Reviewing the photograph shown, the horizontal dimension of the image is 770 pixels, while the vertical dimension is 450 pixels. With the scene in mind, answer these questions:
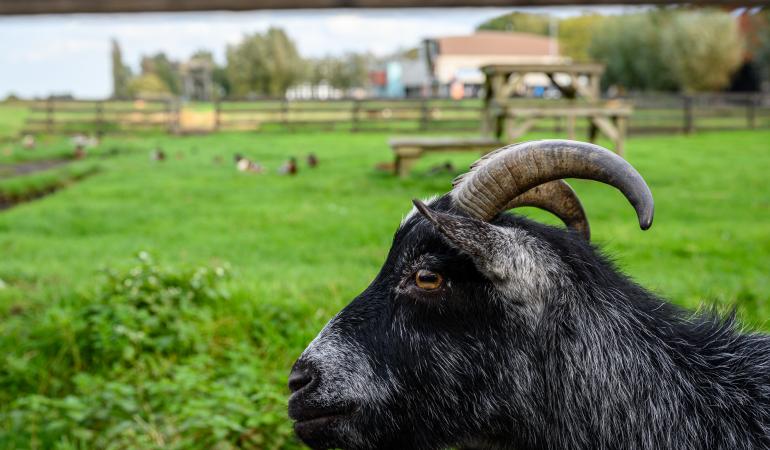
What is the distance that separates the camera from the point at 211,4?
4.08 m

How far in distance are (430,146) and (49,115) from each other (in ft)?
62.2

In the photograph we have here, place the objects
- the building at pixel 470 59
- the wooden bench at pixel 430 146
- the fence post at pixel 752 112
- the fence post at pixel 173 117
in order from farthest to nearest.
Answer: the building at pixel 470 59
the fence post at pixel 752 112
the fence post at pixel 173 117
the wooden bench at pixel 430 146

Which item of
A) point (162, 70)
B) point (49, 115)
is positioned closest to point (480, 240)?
point (49, 115)

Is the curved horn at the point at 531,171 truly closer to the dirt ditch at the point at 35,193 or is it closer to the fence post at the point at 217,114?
the dirt ditch at the point at 35,193

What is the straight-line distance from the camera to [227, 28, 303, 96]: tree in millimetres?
46469

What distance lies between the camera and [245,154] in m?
17.1

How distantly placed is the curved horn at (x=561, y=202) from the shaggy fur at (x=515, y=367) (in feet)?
0.83

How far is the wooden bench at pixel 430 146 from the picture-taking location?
1166 cm

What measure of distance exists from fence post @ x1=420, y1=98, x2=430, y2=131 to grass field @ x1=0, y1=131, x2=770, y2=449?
14068mm

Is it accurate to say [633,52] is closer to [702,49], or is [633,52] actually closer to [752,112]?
[702,49]

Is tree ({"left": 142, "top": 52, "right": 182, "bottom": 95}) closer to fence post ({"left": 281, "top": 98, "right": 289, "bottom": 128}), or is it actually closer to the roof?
the roof

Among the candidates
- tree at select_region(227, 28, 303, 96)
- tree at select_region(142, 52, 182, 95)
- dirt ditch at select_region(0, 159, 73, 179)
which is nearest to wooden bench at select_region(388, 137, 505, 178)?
dirt ditch at select_region(0, 159, 73, 179)

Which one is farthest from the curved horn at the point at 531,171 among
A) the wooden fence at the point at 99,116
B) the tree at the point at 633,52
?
the tree at the point at 633,52

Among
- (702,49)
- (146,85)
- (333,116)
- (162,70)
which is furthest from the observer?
(162,70)
